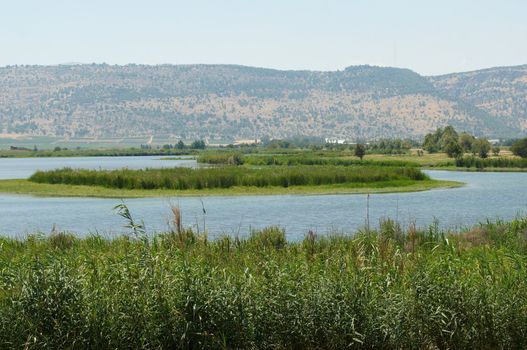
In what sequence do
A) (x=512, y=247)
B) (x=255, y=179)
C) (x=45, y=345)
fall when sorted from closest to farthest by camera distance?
1. (x=45, y=345)
2. (x=512, y=247)
3. (x=255, y=179)

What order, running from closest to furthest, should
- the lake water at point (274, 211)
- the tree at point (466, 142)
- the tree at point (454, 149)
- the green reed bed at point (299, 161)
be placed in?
the lake water at point (274, 211) < the green reed bed at point (299, 161) < the tree at point (454, 149) < the tree at point (466, 142)

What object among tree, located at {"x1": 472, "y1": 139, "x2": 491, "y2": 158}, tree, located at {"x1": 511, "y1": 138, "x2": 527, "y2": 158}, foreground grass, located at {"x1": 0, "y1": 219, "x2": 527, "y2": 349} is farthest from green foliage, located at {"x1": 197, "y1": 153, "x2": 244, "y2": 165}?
foreground grass, located at {"x1": 0, "y1": 219, "x2": 527, "y2": 349}

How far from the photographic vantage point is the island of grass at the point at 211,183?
5291 cm

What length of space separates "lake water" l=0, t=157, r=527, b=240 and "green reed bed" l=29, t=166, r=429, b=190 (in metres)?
3.95

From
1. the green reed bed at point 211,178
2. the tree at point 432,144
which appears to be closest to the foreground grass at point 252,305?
the green reed bed at point 211,178

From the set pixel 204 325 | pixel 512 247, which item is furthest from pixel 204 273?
pixel 512 247

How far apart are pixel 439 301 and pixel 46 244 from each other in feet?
32.9

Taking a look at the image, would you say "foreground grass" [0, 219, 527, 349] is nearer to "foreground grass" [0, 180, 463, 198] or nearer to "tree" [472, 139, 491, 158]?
"foreground grass" [0, 180, 463, 198]

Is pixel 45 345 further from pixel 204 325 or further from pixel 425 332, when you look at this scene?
pixel 425 332

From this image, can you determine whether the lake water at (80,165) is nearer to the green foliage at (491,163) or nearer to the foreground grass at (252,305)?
the green foliage at (491,163)

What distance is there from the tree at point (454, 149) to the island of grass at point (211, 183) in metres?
37.5

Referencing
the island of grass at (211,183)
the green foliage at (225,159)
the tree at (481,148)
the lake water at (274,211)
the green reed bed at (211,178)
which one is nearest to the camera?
the lake water at (274,211)

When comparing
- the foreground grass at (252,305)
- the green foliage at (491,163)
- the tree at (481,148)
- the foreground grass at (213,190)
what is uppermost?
the foreground grass at (252,305)

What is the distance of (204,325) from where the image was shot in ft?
40.5
